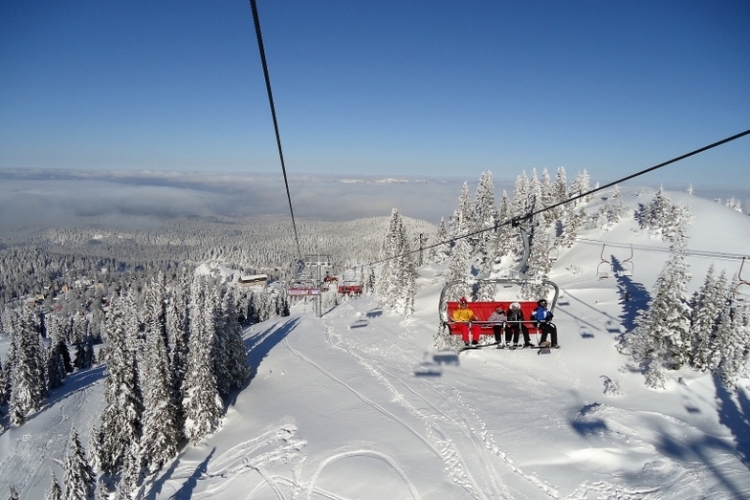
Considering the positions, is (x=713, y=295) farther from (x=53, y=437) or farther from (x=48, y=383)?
(x=48, y=383)

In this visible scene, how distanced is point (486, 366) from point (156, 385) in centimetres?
2279

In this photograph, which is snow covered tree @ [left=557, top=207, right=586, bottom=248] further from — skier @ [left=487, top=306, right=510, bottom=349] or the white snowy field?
skier @ [left=487, top=306, right=510, bottom=349]

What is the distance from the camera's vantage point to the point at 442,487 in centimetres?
1385

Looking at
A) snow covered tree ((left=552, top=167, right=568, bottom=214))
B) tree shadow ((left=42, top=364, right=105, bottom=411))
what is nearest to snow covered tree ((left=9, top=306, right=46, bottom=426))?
tree shadow ((left=42, top=364, right=105, bottom=411))

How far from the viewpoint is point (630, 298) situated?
33.3 metres

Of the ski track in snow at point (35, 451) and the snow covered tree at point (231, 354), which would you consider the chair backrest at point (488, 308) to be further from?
the ski track in snow at point (35, 451)

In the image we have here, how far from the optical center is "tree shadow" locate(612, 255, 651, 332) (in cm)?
2967

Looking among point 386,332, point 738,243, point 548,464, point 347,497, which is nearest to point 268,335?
point 386,332

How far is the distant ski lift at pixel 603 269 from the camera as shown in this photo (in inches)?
1631

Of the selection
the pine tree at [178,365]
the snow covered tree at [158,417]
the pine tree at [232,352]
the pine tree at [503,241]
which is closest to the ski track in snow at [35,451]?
the pine tree at [178,365]

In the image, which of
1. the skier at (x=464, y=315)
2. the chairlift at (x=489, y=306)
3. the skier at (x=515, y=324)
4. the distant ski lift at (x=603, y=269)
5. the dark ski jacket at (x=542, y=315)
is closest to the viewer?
the chairlift at (x=489, y=306)

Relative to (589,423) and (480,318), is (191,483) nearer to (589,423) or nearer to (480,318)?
(480,318)

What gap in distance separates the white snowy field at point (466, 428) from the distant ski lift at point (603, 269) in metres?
2.18

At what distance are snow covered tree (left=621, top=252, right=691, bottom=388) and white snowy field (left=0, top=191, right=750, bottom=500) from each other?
976 millimetres
